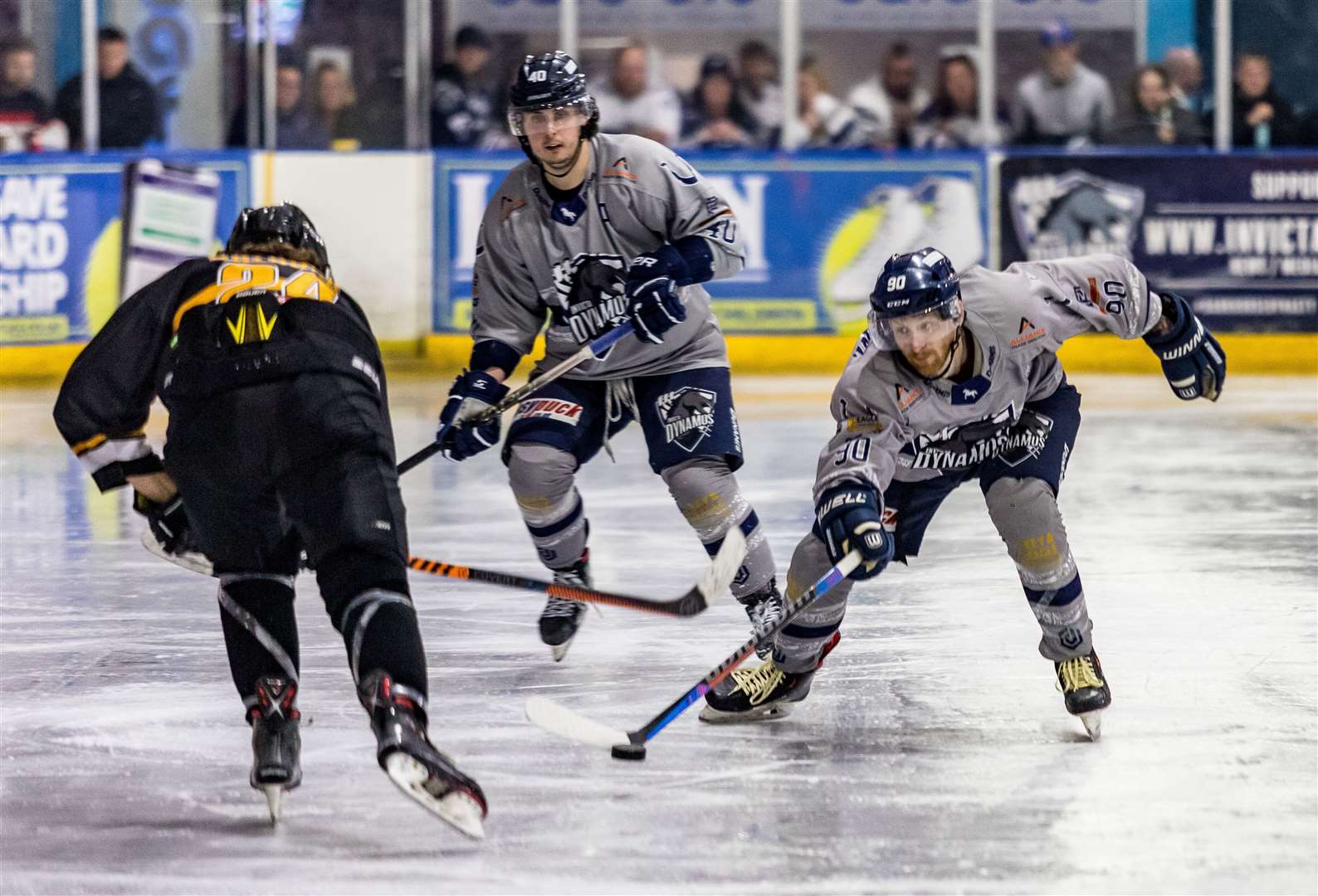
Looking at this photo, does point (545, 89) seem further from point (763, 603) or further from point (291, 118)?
point (291, 118)

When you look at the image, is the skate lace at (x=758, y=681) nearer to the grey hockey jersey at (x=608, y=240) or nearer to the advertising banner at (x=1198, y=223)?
the grey hockey jersey at (x=608, y=240)

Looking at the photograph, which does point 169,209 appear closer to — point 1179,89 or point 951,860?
point 1179,89

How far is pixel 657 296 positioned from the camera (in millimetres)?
4223

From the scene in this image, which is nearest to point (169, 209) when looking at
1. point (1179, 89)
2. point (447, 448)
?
point (1179, 89)

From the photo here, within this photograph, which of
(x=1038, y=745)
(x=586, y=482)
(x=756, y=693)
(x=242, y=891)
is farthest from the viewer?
(x=586, y=482)

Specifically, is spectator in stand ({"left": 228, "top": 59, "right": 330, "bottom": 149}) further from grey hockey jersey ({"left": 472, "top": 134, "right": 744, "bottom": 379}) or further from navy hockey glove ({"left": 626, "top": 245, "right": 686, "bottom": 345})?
navy hockey glove ({"left": 626, "top": 245, "right": 686, "bottom": 345})

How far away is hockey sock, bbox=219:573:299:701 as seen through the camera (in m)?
3.22

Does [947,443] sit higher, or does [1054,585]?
[947,443]

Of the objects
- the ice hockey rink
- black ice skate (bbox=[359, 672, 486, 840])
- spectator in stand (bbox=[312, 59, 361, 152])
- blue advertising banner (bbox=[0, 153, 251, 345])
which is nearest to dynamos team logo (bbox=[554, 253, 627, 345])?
the ice hockey rink

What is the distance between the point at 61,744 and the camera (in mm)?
3705

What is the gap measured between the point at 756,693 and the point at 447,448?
92 centimetres

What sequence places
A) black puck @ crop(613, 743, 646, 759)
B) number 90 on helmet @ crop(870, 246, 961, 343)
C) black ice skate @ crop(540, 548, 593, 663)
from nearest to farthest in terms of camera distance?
number 90 on helmet @ crop(870, 246, 961, 343), black puck @ crop(613, 743, 646, 759), black ice skate @ crop(540, 548, 593, 663)

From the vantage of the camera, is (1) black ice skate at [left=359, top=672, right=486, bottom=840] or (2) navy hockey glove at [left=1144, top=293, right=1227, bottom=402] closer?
(1) black ice skate at [left=359, top=672, right=486, bottom=840]

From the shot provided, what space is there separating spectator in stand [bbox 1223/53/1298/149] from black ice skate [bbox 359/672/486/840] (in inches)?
320
